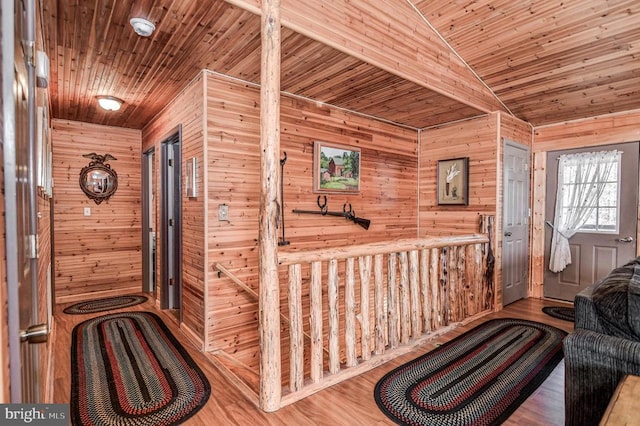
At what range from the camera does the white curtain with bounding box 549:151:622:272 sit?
432cm

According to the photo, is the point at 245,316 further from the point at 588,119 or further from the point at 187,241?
the point at 588,119

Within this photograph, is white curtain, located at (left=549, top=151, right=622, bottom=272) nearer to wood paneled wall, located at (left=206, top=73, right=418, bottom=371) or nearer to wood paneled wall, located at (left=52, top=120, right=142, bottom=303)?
wood paneled wall, located at (left=206, top=73, right=418, bottom=371)

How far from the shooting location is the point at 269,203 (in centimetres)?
205

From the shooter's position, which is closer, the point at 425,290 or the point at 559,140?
the point at 425,290

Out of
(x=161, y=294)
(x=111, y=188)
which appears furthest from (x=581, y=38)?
(x=111, y=188)

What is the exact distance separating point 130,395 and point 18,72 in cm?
220

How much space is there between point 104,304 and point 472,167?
518cm

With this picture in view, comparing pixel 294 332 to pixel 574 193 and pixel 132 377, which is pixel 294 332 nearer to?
pixel 132 377

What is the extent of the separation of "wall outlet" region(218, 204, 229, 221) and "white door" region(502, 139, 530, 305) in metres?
3.43

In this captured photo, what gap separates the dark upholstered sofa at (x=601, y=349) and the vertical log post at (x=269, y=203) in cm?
159

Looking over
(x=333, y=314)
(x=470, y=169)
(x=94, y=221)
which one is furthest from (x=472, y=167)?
(x=94, y=221)

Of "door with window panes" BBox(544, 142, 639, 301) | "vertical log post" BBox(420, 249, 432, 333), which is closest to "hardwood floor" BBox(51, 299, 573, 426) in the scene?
"vertical log post" BBox(420, 249, 432, 333)

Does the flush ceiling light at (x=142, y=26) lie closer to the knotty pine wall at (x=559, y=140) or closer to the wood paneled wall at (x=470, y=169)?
the wood paneled wall at (x=470, y=169)

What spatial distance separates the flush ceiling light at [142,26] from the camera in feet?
7.21
